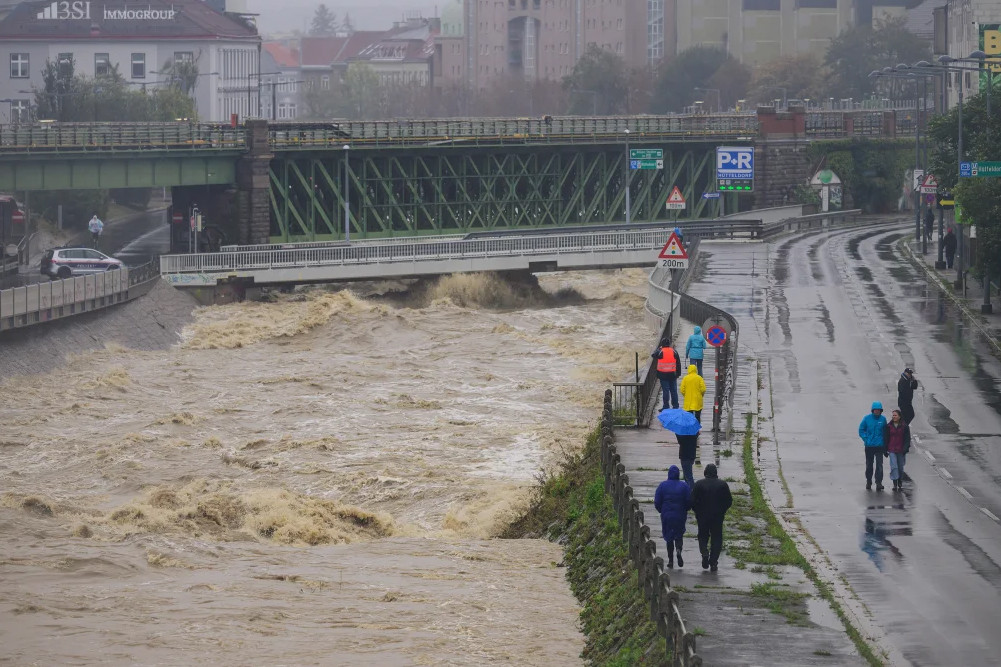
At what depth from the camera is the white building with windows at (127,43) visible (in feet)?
456

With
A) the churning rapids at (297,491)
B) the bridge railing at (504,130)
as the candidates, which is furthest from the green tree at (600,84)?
the churning rapids at (297,491)

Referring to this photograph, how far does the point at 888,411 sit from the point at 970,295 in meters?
22.2

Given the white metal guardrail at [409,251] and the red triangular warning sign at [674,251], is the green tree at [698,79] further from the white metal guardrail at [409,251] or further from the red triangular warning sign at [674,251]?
the red triangular warning sign at [674,251]

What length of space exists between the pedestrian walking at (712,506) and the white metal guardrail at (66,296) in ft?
96.6

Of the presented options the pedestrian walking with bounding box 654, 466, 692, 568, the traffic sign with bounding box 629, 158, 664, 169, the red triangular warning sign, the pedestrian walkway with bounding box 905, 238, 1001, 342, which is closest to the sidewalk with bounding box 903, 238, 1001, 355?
the pedestrian walkway with bounding box 905, 238, 1001, 342

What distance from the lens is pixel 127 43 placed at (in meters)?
146

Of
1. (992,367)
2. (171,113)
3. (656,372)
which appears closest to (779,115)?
(171,113)

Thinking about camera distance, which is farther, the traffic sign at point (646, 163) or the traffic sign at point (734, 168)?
the traffic sign at point (646, 163)

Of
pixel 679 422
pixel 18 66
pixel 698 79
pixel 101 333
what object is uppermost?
pixel 698 79

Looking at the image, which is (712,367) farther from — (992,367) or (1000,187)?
(1000,187)

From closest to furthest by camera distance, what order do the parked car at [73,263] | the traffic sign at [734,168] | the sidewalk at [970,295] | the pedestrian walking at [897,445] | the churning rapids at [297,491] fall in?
the churning rapids at [297,491] → the pedestrian walking at [897,445] → the sidewalk at [970,295] → the parked car at [73,263] → the traffic sign at [734,168]

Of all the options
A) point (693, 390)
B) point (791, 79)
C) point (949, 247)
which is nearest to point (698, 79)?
point (791, 79)

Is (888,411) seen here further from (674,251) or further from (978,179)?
(978,179)

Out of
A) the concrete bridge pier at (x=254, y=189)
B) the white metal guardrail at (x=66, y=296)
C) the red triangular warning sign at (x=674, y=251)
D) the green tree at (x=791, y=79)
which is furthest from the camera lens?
the green tree at (x=791, y=79)
